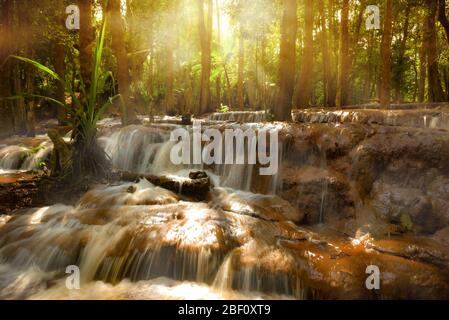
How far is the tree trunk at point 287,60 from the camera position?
9.64 m

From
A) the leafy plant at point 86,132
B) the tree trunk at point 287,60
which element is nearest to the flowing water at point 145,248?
the leafy plant at point 86,132

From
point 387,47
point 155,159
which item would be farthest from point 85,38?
point 387,47

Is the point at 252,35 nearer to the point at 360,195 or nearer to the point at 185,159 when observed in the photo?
the point at 185,159

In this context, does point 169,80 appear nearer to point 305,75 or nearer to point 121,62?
point 305,75

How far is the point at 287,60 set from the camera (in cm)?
999

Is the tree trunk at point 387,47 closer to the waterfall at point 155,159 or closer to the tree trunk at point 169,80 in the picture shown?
the waterfall at point 155,159

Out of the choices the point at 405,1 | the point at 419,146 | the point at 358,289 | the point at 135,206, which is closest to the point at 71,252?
the point at 135,206

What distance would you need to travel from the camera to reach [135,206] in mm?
5492

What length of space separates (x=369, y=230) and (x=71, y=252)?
438cm

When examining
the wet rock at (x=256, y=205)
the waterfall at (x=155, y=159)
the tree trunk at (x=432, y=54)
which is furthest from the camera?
the tree trunk at (x=432, y=54)

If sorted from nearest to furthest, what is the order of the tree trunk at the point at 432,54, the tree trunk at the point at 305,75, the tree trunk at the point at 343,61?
the tree trunk at the point at 432,54, the tree trunk at the point at 343,61, the tree trunk at the point at 305,75

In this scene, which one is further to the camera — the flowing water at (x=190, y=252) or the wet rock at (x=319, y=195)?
the wet rock at (x=319, y=195)

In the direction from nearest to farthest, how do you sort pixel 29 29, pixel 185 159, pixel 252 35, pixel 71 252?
pixel 71 252 < pixel 185 159 < pixel 29 29 < pixel 252 35

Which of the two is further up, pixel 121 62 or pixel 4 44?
pixel 4 44
